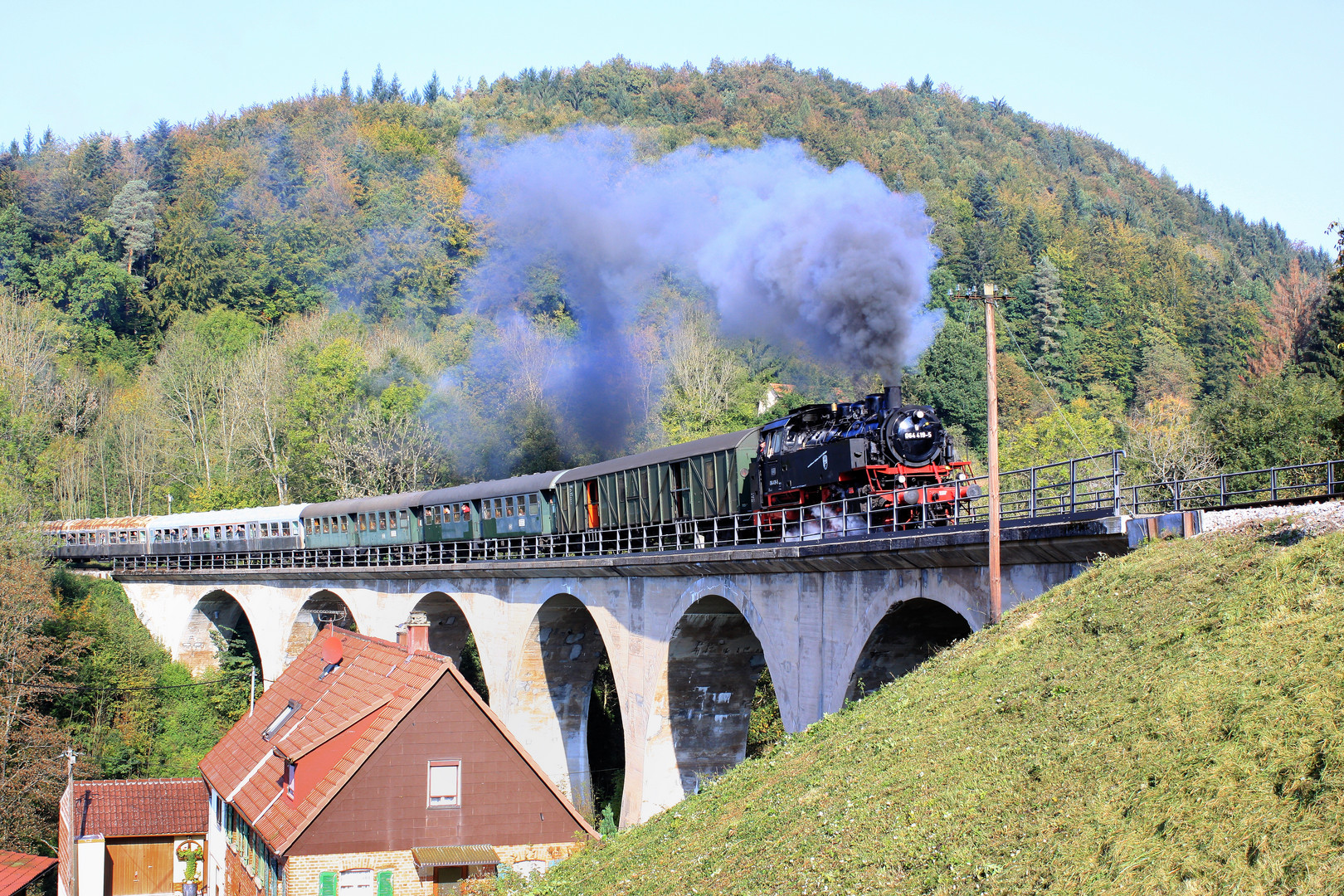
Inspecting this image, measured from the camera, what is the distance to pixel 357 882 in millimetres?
19828

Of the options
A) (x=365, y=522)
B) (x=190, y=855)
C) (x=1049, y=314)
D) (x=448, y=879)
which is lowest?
(x=190, y=855)

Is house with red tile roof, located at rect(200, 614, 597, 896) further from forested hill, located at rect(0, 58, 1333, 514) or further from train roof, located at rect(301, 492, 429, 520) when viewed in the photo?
forested hill, located at rect(0, 58, 1333, 514)

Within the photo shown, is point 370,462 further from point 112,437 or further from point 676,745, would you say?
point 676,745

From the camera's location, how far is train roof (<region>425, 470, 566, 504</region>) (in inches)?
1388

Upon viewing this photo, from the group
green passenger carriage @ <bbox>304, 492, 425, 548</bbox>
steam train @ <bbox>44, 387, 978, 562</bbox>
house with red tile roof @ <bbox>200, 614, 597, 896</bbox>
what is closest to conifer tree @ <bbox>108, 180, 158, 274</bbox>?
steam train @ <bbox>44, 387, 978, 562</bbox>

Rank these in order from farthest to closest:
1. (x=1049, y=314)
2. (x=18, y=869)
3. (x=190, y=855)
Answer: (x=1049, y=314) → (x=190, y=855) → (x=18, y=869)

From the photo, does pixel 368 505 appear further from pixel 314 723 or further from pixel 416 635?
pixel 314 723

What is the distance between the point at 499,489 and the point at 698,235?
11.8 meters

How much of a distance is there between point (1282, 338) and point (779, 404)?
31.2 m

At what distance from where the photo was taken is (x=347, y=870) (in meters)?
19.8

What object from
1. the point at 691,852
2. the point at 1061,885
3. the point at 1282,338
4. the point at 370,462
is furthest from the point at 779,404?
the point at 1061,885

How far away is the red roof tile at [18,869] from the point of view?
79.9ft

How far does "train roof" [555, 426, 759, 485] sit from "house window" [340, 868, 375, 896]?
11.9 meters

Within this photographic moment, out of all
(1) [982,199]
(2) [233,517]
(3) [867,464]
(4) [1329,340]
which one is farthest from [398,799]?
(1) [982,199]
